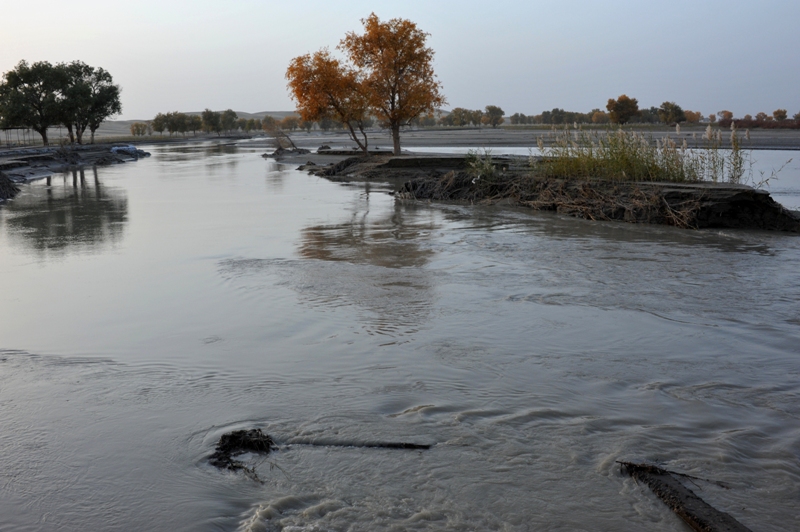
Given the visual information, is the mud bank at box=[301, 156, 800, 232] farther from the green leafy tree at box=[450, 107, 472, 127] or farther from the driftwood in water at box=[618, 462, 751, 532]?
the green leafy tree at box=[450, 107, 472, 127]

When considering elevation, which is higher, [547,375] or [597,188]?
[597,188]

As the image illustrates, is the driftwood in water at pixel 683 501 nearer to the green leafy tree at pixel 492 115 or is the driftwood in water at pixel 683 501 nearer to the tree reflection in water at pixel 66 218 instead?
the tree reflection in water at pixel 66 218

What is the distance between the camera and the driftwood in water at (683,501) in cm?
291

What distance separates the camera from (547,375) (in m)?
4.79

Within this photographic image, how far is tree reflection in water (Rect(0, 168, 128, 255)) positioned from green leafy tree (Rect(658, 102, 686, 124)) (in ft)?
221

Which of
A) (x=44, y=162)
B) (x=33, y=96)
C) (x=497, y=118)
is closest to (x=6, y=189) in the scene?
(x=44, y=162)

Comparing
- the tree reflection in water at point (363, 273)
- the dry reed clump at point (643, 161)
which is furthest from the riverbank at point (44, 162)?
the dry reed clump at point (643, 161)

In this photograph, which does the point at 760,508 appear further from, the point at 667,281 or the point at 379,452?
the point at 667,281

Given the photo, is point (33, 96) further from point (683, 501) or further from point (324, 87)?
point (683, 501)

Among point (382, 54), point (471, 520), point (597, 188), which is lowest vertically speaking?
point (471, 520)

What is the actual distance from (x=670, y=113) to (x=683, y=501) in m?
82.2

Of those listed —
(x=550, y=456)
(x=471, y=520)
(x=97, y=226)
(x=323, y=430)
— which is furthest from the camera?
(x=97, y=226)

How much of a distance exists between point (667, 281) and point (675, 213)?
16.2 feet

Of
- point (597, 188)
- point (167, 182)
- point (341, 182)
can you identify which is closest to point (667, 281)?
point (597, 188)
